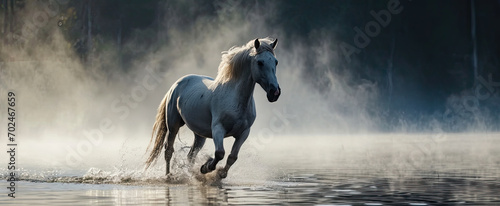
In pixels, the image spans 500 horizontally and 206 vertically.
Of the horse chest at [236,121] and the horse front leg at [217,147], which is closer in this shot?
the horse front leg at [217,147]

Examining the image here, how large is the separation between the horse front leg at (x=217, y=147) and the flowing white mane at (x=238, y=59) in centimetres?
72

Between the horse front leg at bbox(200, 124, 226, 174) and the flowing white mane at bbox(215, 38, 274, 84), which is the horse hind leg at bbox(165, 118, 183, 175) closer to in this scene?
the flowing white mane at bbox(215, 38, 274, 84)

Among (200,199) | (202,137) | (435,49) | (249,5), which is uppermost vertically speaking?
(249,5)

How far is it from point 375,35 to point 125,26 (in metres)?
14.4

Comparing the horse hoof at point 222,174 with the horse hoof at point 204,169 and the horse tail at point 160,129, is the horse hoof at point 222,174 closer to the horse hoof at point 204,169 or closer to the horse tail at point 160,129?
the horse hoof at point 204,169

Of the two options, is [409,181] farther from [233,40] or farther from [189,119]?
[233,40]

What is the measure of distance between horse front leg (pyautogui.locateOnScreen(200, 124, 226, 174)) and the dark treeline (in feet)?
117

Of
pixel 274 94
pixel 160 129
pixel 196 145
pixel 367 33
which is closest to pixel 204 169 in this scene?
pixel 274 94

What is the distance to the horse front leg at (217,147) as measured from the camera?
10.9 metres

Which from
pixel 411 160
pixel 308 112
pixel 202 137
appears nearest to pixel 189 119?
pixel 202 137

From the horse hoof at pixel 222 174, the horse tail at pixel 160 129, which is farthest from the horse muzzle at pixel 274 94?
the horse tail at pixel 160 129

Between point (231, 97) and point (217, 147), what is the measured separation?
2.21 ft

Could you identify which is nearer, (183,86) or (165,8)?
(183,86)

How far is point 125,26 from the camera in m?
50.9
